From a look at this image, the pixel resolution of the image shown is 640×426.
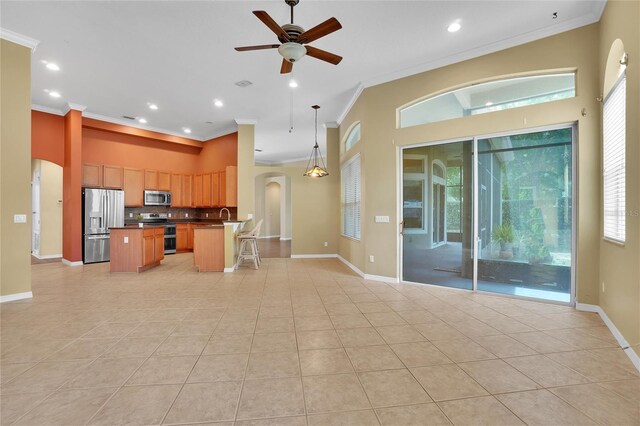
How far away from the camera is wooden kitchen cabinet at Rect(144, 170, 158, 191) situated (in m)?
8.16

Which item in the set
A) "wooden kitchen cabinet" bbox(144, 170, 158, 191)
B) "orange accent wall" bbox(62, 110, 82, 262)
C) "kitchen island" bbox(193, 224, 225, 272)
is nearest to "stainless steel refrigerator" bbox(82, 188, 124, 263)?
"orange accent wall" bbox(62, 110, 82, 262)

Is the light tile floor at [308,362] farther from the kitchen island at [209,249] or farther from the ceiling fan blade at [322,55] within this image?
the ceiling fan blade at [322,55]

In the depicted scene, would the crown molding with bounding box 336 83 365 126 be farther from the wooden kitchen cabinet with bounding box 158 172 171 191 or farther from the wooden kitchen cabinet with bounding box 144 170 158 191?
the wooden kitchen cabinet with bounding box 144 170 158 191

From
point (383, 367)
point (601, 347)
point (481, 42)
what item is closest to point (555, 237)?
point (601, 347)

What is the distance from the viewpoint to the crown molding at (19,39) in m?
3.88

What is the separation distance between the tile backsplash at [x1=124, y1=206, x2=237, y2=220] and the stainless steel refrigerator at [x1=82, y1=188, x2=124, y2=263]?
834mm

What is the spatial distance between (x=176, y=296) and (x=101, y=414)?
262 centimetres

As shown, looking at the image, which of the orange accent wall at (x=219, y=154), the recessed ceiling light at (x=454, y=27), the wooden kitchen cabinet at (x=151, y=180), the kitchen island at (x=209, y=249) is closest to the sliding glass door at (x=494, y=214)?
the recessed ceiling light at (x=454, y=27)

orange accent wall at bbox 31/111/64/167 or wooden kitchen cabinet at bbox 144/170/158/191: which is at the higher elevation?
orange accent wall at bbox 31/111/64/167

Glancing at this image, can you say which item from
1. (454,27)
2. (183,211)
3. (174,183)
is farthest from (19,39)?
(454,27)

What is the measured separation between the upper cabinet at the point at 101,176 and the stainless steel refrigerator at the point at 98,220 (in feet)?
1.61

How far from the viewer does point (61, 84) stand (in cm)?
549

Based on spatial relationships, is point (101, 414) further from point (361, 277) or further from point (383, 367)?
point (361, 277)

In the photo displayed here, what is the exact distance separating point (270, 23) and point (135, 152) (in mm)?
7281
